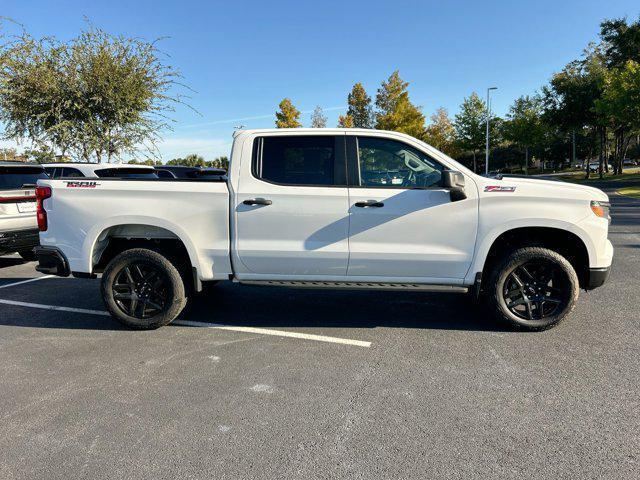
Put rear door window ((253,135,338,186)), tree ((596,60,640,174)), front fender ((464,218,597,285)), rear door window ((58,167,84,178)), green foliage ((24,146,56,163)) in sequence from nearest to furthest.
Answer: front fender ((464,218,597,285))
rear door window ((253,135,338,186))
rear door window ((58,167,84,178))
green foliage ((24,146,56,163))
tree ((596,60,640,174))

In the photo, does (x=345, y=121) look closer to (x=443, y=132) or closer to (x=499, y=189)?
(x=443, y=132)

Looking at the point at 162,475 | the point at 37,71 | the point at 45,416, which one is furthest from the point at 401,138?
the point at 37,71

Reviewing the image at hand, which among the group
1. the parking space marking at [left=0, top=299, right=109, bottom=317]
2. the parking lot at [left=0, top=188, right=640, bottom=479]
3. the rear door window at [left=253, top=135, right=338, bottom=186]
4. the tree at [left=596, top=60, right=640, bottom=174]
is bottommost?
the parking lot at [left=0, top=188, right=640, bottom=479]

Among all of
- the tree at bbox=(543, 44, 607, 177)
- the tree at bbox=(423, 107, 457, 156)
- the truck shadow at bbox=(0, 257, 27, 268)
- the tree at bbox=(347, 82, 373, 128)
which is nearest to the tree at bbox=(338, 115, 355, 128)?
the tree at bbox=(347, 82, 373, 128)

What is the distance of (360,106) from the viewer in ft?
126

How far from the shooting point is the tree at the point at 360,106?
125 feet

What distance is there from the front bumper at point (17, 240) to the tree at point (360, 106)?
33576 mm

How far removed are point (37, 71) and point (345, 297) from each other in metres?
15.7

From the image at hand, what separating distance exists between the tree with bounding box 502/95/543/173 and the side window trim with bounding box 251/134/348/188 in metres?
42.8

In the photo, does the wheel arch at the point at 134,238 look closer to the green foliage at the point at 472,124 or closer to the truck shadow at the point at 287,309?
the truck shadow at the point at 287,309

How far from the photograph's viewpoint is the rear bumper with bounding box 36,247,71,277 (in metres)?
4.42

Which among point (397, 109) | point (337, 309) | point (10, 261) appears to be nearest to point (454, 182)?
point (337, 309)

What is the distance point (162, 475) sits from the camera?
233 cm

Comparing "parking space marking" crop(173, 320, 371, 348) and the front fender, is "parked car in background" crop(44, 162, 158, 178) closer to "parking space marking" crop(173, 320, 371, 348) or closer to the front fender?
"parking space marking" crop(173, 320, 371, 348)
